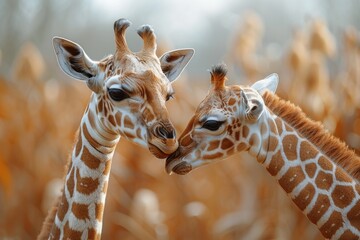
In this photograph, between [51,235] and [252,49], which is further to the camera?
[252,49]

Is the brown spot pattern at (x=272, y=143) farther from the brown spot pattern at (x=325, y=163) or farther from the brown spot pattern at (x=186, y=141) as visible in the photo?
the brown spot pattern at (x=186, y=141)

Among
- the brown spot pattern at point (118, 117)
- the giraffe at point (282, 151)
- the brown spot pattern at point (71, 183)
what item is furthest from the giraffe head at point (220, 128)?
the brown spot pattern at point (71, 183)

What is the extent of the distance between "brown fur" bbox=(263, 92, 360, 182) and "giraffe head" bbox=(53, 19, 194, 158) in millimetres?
617

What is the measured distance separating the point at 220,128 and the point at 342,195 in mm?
726

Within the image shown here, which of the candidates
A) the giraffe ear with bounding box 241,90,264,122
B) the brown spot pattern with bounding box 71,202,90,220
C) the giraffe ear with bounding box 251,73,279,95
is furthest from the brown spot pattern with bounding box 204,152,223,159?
the brown spot pattern with bounding box 71,202,90,220

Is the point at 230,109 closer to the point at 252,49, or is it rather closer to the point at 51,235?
the point at 51,235

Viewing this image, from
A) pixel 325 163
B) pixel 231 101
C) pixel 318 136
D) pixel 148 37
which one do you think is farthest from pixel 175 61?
pixel 325 163

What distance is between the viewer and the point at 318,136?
14.3ft

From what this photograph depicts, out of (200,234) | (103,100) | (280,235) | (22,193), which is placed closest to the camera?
(103,100)

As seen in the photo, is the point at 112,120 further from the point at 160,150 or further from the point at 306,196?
the point at 306,196

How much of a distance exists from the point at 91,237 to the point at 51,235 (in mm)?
268

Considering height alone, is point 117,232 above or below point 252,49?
below

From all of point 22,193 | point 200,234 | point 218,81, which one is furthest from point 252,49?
point 218,81

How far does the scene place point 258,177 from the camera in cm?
718
